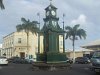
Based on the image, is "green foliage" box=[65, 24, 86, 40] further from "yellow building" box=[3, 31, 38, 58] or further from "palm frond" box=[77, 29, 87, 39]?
"yellow building" box=[3, 31, 38, 58]

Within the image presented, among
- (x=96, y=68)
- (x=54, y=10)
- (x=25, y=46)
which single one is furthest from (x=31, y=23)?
(x=96, y=68)

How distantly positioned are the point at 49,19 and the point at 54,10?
1610 mm

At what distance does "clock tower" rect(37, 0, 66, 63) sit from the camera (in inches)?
1347

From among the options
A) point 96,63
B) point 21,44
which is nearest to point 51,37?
point 96,63

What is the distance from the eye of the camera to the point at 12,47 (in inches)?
3760

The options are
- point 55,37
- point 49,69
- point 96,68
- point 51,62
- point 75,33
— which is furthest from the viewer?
point 75,33

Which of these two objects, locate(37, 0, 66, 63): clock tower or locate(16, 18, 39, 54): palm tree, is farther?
locate(16, 18, 39, 54): palm tree

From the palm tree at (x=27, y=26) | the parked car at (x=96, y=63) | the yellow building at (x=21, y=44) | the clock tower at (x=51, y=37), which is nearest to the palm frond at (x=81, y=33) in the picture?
the palm tree at (x=27, y=26)

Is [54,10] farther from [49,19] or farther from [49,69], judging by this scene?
[49,69]

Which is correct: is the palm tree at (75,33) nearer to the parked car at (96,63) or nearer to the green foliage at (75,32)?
the green foliage at (75,32)

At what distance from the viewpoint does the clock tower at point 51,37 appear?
112 feet

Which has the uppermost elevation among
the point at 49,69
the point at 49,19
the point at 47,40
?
the point at 49,19

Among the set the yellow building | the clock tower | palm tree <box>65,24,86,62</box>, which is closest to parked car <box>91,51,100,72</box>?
the clock tower

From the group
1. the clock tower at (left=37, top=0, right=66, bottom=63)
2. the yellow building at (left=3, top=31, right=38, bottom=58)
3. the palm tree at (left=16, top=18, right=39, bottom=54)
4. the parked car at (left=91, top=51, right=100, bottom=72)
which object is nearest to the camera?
the parked car at (left=91, top=51, right=100, bottom=72)
